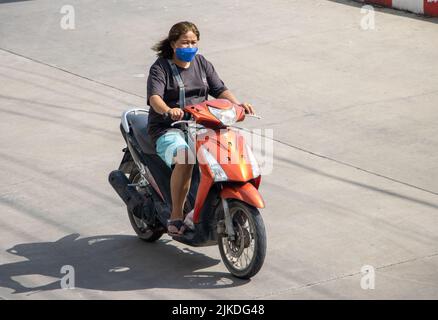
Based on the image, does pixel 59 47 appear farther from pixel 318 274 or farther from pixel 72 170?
pixel 318 274

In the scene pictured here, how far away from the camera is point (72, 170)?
9.92 meters

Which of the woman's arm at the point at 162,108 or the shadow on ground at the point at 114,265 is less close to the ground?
the woman's arm at the point at 162,108

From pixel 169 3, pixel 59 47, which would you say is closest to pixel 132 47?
pixel 59 47

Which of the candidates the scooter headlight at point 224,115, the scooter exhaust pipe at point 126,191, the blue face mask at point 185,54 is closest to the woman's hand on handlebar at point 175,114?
the scooter headlight at point 224,115

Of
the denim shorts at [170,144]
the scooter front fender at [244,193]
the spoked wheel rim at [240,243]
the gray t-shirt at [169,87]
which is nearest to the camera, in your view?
the scooter front fender at [244,193]

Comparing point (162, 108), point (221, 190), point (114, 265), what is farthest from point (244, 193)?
point (114, 265)

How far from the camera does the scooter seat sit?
7.96 meters

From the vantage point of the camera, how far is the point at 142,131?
8062 millimetres

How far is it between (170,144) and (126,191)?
2.59ft

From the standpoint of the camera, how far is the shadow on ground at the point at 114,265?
7445 millimetres

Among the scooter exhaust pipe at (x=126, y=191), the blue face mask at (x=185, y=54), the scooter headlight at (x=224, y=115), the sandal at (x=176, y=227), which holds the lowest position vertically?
the sandal at (x=176, y=227)

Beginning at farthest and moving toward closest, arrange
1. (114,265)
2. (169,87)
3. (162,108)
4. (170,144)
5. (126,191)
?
(126,191) → (114,265) → (169,87) → (170,144) → (162,108)

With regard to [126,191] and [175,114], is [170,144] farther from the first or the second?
[126,191]

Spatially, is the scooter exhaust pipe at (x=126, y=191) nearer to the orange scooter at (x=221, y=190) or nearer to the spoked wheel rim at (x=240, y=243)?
the orange scooter at (x=221, y=190)
